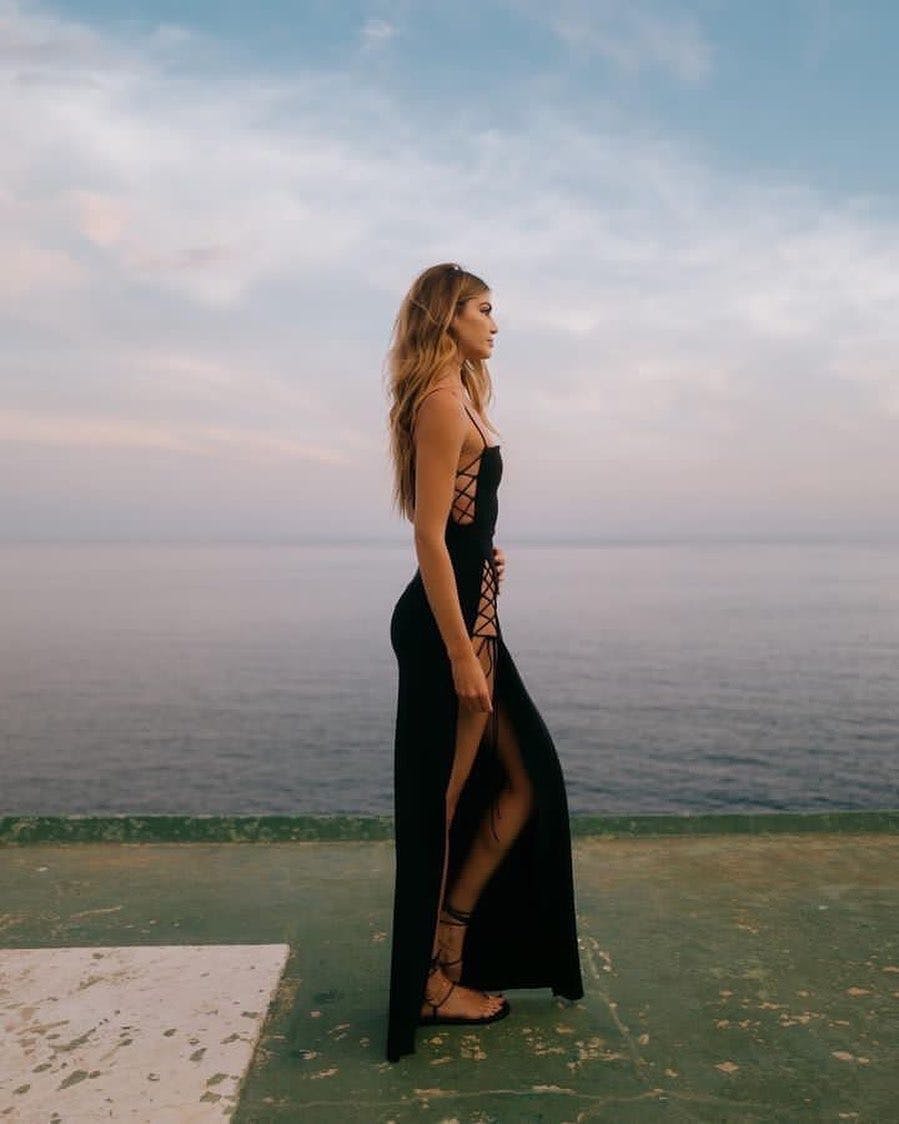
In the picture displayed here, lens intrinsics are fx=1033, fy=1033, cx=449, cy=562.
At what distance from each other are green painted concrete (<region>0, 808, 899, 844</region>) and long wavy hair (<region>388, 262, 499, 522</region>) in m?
2.16

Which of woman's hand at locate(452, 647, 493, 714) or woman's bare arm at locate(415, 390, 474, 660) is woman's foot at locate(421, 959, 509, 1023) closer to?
woman's hand at locate(452, 647, 493, 714)

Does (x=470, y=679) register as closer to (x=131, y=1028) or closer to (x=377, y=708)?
(x=131, y=1028)

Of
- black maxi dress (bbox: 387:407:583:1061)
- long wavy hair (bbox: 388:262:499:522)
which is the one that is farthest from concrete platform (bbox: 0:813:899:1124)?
long wavy hair (bbox: 388:262:499:522)

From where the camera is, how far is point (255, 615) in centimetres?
8538

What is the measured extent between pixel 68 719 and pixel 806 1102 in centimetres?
3950

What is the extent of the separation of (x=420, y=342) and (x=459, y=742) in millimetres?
1025

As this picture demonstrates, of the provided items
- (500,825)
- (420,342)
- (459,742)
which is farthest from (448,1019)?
(420,342)

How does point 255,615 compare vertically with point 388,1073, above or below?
below

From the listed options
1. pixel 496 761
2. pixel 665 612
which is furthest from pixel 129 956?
pixel 665 612

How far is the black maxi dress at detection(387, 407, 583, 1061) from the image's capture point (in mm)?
2580

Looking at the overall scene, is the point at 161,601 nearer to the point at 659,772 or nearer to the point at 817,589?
the point at 817,589

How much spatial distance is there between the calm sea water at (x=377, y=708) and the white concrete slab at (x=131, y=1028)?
1951 cm

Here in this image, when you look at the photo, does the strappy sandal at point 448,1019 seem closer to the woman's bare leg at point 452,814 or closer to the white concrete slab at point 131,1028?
the woman's bare leg at point 452,814

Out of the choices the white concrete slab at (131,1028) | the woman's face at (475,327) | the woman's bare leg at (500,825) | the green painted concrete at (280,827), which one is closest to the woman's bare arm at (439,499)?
the woman's face at (475,327)
